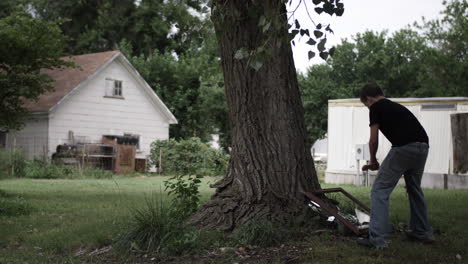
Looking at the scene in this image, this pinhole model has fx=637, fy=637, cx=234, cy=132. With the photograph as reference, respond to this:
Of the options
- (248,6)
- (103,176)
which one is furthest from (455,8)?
(248,6)

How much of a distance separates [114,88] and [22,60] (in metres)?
16.4

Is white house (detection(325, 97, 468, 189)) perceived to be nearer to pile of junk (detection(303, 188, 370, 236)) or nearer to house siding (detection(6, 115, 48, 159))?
pile of junk (detection(303, 188, 370, 236))

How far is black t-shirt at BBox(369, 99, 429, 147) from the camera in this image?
6688 millimetres

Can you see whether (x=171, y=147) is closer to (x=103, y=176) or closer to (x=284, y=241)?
(x=103, y=176)

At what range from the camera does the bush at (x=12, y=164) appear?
23.1 meters

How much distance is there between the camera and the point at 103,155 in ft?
92.7

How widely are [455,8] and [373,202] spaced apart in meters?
34.5

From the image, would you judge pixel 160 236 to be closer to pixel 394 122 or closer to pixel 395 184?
pixel 395 184

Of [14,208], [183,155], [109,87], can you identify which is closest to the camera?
[14,208]

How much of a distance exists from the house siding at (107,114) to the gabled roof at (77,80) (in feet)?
0.72

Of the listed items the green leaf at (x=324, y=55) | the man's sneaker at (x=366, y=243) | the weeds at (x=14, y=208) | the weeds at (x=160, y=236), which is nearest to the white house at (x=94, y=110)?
the weeds at (x=14, y=208)

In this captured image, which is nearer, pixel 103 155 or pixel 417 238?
pixel 417 238

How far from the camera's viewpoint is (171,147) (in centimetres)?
2995

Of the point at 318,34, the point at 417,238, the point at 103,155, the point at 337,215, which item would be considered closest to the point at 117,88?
the point at 103,155
